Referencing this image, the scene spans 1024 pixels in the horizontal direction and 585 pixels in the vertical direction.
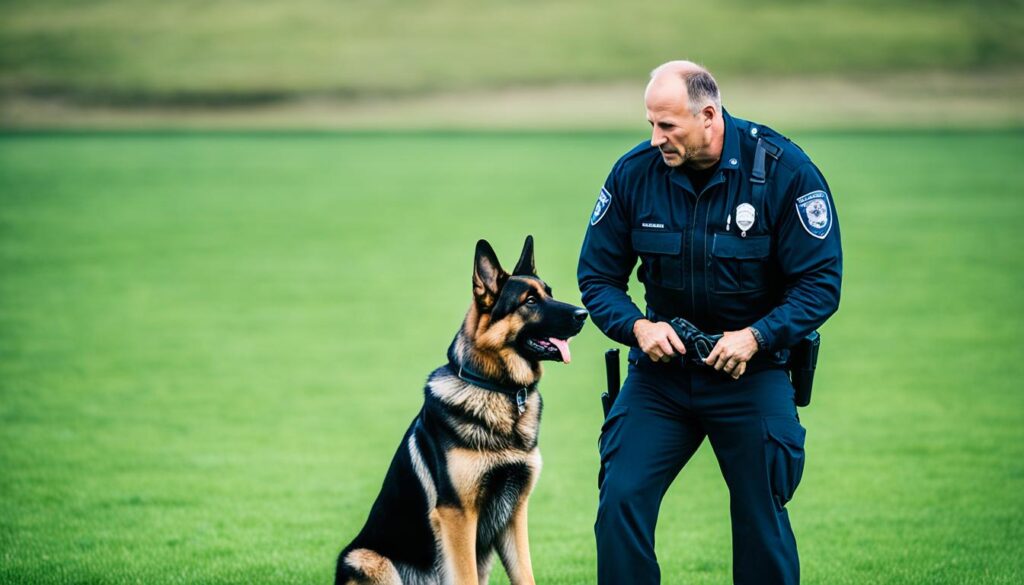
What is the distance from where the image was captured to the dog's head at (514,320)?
485cm

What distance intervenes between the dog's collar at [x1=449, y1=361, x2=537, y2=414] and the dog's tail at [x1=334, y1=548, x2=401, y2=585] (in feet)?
2.74

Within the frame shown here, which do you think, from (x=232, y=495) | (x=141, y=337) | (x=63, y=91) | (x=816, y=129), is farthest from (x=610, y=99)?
(x=232, y=495)

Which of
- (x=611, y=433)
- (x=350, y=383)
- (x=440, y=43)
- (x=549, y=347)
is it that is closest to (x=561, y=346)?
(x=549, y=347)

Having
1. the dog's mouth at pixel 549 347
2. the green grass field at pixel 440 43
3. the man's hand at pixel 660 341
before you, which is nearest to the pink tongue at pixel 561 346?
the dog's mouth at pixel 549 347

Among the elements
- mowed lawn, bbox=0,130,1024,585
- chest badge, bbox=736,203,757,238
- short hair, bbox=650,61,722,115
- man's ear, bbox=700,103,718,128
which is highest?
short hair, bbox=650,61,722,115

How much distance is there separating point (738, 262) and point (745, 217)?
17 cm

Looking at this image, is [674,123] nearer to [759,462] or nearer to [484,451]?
[759,462]

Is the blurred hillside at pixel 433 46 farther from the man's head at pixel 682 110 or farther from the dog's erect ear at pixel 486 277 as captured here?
the man's head at pixel 682 110

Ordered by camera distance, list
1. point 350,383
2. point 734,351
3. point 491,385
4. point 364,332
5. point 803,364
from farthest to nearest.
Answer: point 364,332
point 350,383
point 491,385
point 803,364
point 734,351

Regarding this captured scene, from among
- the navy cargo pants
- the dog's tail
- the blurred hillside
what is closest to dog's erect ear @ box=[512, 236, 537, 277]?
the navy cargo pants

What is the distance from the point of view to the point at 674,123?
167 inches

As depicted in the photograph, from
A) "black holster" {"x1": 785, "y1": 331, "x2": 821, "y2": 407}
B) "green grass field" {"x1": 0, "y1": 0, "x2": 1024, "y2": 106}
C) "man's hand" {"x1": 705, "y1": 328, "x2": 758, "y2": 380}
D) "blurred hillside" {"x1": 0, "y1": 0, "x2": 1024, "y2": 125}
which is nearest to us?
"man's hand" {"x1": 705, "y1": 328, "x2": 758, "y2": 380}

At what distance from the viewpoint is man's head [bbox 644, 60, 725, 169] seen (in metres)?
4.24

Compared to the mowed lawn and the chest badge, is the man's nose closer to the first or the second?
the chest badge
